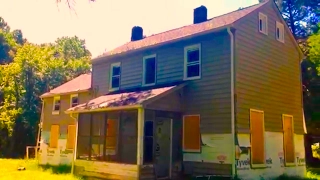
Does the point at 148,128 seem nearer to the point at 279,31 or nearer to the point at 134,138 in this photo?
the point at 134,138

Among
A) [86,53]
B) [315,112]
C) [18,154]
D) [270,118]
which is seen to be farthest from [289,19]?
[86,53]

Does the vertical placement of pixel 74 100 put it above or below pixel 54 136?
above

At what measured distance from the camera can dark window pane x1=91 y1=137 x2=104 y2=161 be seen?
46.1 ft

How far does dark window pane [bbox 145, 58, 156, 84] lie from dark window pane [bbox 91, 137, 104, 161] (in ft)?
11.7

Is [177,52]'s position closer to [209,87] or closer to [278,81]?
[209,87]

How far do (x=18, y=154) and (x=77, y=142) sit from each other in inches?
797

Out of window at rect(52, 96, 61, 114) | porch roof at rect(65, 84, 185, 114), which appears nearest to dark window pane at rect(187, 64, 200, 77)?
porch roof at rect(65, 84, 185, 114)

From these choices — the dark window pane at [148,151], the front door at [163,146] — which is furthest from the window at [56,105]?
the dark window pane at [148,151]

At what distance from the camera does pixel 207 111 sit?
42.5 feet

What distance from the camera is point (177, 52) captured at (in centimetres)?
1459

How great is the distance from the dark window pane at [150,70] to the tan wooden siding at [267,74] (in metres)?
4.34

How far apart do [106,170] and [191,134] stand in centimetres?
367

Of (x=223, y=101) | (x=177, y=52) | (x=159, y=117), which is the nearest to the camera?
(x=223, y=101)

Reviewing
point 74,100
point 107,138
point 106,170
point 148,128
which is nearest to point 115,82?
point 107,138
